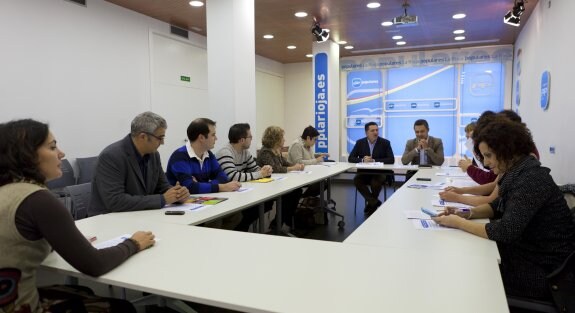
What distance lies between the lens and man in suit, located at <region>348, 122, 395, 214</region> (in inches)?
235

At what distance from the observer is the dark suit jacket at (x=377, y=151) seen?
6359mm

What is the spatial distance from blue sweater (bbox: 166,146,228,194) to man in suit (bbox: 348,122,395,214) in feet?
9.97

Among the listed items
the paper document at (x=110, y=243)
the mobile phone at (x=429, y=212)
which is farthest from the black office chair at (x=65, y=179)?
the mobile phone at (x=429, y=212)

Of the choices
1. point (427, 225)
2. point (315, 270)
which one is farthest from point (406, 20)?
point (315, 270)

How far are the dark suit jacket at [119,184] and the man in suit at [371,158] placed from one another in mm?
3958

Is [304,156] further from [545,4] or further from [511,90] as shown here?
[511,90]

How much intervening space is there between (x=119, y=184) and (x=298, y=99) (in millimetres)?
8367

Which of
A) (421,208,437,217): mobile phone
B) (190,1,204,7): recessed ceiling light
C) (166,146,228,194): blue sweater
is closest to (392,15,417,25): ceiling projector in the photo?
(190,1,204,7): recessed ceiling light

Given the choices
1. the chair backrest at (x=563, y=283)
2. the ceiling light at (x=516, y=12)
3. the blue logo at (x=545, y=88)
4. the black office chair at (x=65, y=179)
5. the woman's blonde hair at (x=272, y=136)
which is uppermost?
the ceiling light at (x=516, y=12)

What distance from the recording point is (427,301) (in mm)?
1260

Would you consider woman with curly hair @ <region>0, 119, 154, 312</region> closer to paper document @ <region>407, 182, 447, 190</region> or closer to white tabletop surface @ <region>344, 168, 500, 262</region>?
white tabletop surface @ <region>344, 168, 500, 262</region>

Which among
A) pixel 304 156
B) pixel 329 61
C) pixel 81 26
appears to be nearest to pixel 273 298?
pixel 304 156

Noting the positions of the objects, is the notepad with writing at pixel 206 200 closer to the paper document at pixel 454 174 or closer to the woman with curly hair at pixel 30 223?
the woman with curly hair at pixel 30 223

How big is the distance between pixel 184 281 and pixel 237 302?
0.93 ft
